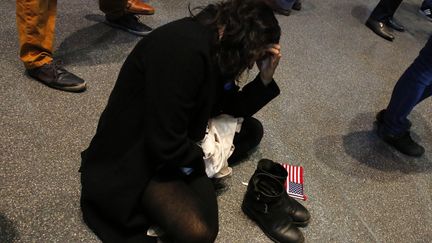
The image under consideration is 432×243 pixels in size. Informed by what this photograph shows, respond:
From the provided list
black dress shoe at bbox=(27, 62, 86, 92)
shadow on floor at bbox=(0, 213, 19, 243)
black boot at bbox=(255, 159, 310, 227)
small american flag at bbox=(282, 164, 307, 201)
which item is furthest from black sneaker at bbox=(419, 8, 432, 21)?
shadow on floor at bbox=(0, 213, 19, 243)

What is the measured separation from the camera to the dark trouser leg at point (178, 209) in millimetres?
1049

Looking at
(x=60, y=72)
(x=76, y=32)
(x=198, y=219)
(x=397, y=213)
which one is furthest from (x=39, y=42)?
(x=397, y=213)

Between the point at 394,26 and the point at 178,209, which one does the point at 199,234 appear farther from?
the point at 394,26

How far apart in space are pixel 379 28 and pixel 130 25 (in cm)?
186

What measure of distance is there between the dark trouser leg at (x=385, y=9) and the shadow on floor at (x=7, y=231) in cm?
269

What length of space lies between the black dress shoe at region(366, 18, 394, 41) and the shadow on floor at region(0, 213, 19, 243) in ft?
8.83

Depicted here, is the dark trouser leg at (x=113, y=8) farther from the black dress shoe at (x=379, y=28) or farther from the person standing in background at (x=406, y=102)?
the black dress shoe at (x=379, y=28)

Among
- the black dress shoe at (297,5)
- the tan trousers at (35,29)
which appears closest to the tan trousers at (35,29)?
the tan trousers at (35,29)

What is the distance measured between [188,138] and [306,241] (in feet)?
1.87

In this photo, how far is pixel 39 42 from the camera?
1556 mm

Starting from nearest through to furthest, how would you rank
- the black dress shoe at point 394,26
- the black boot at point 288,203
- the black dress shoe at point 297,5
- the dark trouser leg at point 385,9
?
the black boot at point 288,203 < the dark trouser leg at point 385,9 < the black dress shoe at point 297,5 < the black dress shoe at point 394,26

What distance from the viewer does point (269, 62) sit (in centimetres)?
118

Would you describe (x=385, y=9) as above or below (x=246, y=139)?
above

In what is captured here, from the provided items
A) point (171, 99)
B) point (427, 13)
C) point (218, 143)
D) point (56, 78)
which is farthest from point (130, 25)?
point (427, 13)
